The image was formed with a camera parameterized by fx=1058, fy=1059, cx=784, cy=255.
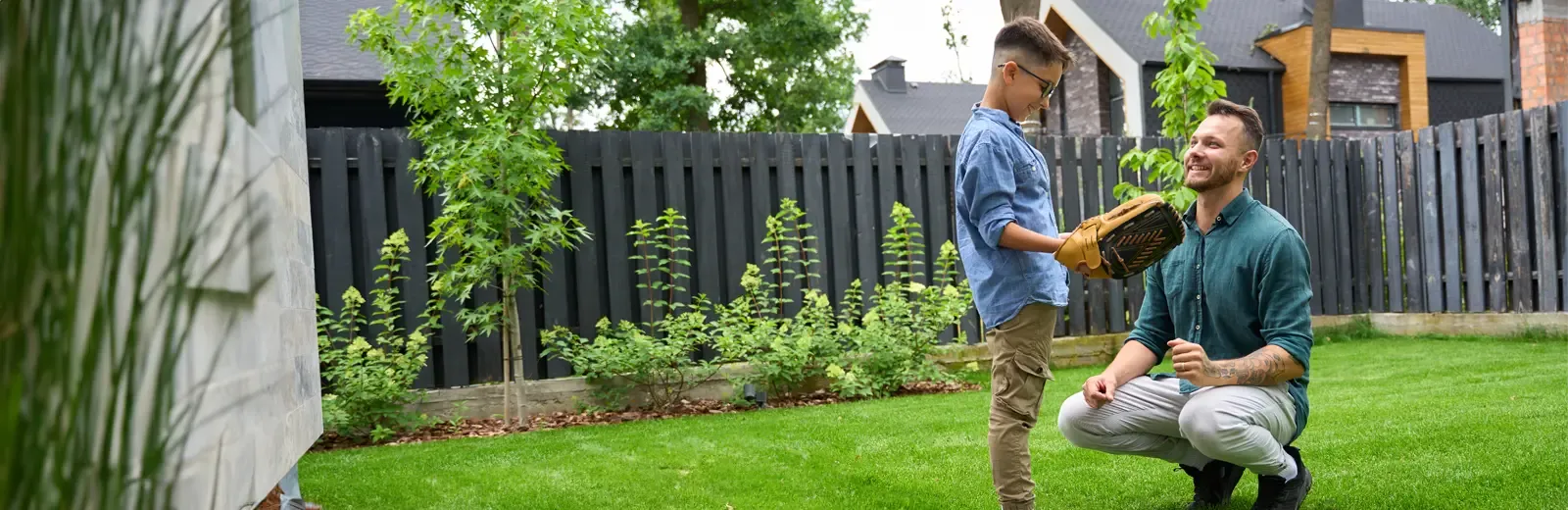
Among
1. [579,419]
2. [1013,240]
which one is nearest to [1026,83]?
[1013,240]

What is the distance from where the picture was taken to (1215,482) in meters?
3.18

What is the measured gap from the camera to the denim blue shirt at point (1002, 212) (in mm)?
2947

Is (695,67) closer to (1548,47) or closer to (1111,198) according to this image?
(1111,198)

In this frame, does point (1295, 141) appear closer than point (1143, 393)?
No

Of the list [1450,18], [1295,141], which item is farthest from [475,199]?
[1450,18]

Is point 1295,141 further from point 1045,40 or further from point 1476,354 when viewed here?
point 1045,40

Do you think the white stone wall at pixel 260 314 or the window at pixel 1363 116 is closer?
Answer: the white stone wall at pixel 260 314

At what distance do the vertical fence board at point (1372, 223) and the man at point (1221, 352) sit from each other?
714 cm

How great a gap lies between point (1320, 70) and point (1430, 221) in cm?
573

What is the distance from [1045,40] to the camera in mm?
2992

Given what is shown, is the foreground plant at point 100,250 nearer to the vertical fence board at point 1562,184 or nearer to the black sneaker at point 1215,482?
the black sneaker at point 1215,482

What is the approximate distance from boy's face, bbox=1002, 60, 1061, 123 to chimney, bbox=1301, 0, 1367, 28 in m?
18.6

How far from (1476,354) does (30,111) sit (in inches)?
325

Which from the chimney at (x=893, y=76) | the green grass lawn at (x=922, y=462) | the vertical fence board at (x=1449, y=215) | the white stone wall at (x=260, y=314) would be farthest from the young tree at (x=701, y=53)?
the white stone wall at (x=260, y=314)
